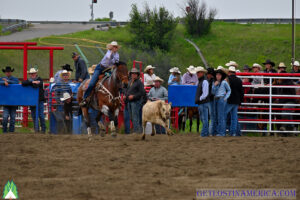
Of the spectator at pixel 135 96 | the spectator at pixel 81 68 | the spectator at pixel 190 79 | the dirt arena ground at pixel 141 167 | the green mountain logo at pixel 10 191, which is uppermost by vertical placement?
the spectator at pixel 81 68

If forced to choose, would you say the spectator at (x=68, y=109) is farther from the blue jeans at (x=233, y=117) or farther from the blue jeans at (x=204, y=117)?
the blue jeans at (x=233, y=117)

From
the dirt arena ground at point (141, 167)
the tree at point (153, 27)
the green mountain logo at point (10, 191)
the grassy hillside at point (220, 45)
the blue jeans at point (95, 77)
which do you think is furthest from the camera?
the tree at point (153, 27)

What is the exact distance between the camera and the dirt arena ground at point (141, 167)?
772 centimetres

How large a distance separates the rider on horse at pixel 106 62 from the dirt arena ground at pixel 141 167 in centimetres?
163

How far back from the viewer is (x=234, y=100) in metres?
16.2

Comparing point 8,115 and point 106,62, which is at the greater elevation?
point 106,62

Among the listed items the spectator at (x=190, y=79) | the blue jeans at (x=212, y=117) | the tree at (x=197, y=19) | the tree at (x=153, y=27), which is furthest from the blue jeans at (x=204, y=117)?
the tree at (x=197, y=19)

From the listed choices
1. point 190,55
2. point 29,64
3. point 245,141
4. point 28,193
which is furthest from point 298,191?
point 190,55

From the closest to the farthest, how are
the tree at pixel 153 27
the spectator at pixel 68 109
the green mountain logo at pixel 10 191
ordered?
the green mountain logo at pixel 10 191 < the spectator at pixel 68 109 < the tree at pixel 153 27

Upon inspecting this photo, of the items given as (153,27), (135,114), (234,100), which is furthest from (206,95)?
(153,27)

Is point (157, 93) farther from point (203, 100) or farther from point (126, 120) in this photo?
point (203, 100)

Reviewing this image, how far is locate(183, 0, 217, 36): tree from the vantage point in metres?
58.8

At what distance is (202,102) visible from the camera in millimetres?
16141

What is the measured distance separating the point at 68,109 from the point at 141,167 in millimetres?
8465
